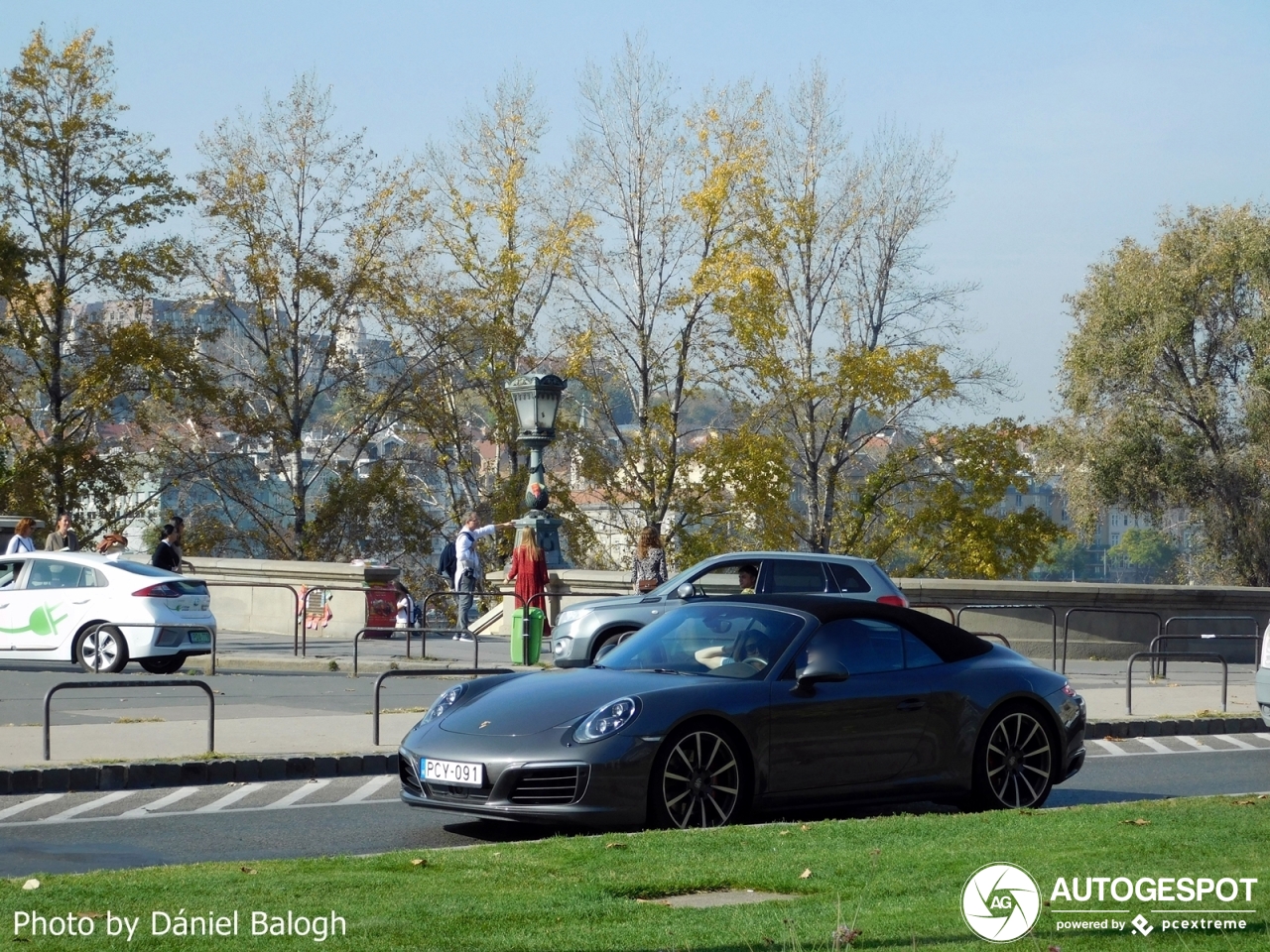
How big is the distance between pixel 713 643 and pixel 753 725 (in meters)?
0.81

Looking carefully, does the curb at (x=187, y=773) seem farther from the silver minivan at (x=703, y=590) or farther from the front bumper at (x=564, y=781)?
the silver minivan at (x=703, y=590)

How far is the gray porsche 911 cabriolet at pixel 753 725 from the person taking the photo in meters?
9.23

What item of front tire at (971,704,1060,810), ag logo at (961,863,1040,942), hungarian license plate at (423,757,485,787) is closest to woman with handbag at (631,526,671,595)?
front tire at (971,704,1060,810)

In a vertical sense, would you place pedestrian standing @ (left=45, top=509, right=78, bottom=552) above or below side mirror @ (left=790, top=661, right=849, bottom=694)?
above

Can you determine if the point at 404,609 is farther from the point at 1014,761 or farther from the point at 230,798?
the point at 1014,761

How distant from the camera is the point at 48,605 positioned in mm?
20969

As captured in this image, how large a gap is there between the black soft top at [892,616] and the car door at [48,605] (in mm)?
12175

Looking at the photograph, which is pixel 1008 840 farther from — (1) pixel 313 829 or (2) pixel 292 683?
(2) pixel 292 683

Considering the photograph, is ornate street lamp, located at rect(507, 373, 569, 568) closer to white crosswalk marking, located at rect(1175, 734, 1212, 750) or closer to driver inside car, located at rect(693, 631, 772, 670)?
white crosswalk marking, located at rect(1175, 734, 1212, 750)

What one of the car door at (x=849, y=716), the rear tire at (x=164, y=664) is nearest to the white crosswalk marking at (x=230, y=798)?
the car door at (x=849, y=716)

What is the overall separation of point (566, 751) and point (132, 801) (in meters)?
3.38

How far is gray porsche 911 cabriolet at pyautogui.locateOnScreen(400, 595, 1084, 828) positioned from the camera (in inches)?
364

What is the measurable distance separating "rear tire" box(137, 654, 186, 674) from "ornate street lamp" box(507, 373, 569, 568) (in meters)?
5.77

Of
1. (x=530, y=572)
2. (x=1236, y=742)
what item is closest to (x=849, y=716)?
(x=1236, y=742)
